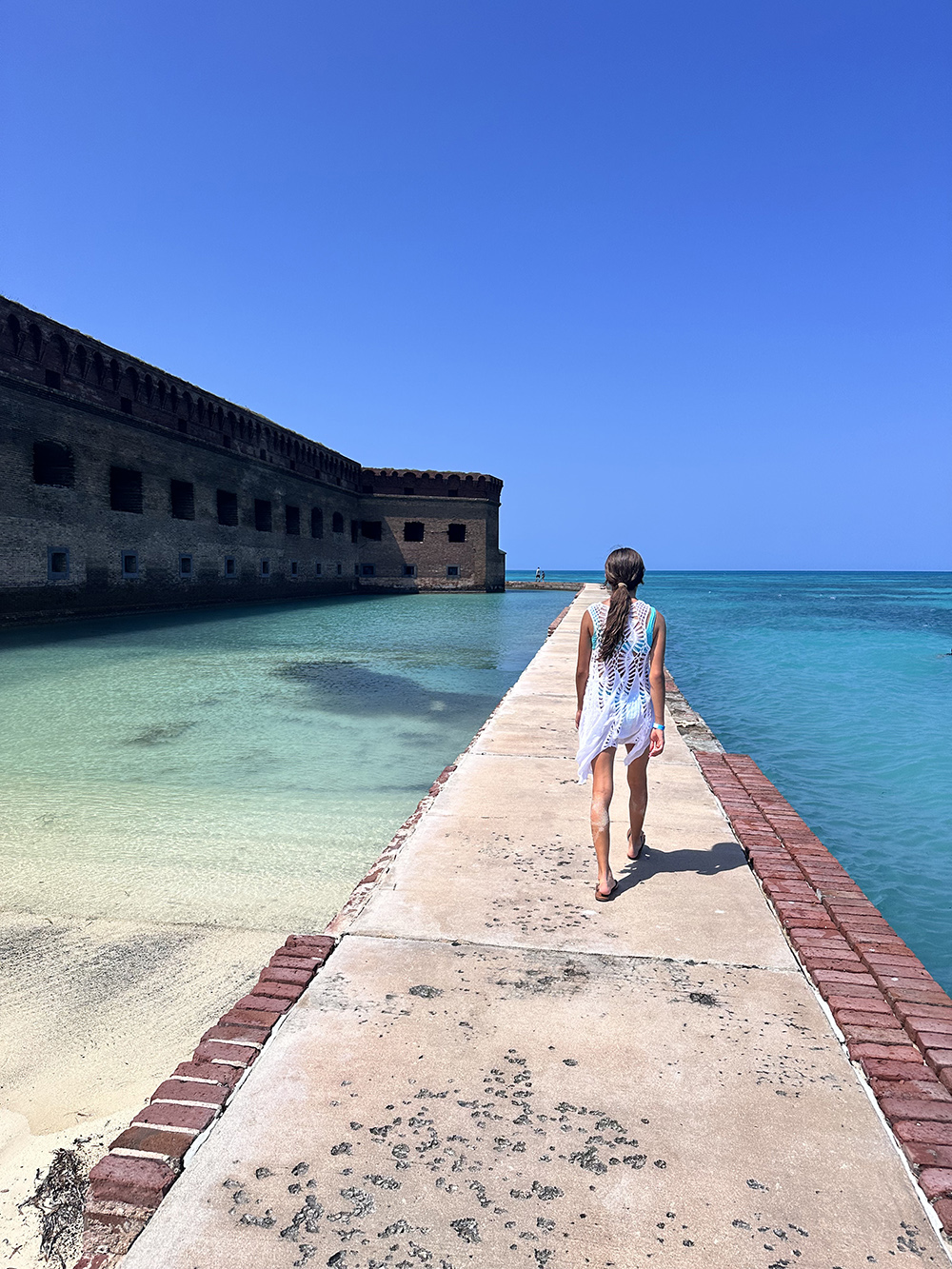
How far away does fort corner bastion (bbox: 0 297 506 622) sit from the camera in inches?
682

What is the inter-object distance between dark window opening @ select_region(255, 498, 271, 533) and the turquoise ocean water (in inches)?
514

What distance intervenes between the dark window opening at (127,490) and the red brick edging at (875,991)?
845 inches

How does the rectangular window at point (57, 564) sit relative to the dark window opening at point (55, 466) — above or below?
below

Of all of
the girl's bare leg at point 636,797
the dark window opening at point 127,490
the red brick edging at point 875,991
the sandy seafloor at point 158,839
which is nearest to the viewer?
the red brick edging at point 875,991

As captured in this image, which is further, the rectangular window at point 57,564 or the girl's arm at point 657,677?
the rectangular window at point 57,564

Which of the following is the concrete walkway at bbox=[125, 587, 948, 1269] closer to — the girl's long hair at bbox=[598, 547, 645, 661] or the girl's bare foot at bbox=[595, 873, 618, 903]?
the girl's bare foot at bbox=[595, 873, 618, 903]

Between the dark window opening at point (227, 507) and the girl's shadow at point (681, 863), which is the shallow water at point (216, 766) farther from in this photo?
the dark window opening at point (227, 507)

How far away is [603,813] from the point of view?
9.62 ft

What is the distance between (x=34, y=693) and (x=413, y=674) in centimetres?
500

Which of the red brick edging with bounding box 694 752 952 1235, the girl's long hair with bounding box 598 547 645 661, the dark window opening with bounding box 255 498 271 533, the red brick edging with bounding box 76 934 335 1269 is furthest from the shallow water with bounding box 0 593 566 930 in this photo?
the dark window opening with bounding box 255 498 271 533

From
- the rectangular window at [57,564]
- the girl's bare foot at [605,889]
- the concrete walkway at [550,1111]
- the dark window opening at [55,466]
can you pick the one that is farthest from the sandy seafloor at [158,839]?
the dark window opening at [55,466]

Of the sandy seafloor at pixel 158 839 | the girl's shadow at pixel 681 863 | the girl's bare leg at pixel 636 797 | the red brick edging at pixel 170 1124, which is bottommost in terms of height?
the sandy seafloor at pixel 158 839

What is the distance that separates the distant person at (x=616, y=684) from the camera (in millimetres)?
2945

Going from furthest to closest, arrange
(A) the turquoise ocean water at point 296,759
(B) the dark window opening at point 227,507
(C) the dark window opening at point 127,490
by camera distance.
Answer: (B) the dark window opening at point 227,507, (C) the dark window opening at point 127,490, (A) the turquoise ocean water at point 296,759
